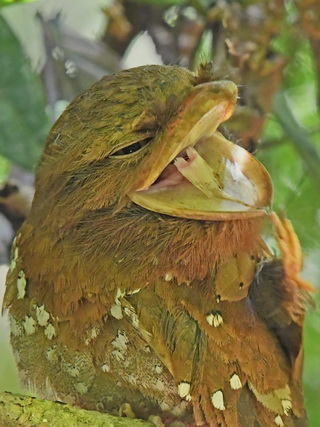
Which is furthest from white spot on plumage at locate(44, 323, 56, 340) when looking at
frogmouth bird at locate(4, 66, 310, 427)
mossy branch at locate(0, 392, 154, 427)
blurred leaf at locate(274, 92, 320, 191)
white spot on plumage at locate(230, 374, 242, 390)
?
blurred leaf at locate(274, 92, 320, 191)

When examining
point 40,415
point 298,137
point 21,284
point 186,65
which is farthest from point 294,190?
point 40,415

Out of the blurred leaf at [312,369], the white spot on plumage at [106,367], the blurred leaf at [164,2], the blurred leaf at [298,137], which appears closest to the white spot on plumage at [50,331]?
the white spot on plumage at [106,367]

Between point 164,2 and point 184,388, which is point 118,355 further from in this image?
point 164,2

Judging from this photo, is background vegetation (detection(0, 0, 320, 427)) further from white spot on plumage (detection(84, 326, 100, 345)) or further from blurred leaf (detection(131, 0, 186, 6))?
white spot on plumage (detection(84, 326, 100, 345))

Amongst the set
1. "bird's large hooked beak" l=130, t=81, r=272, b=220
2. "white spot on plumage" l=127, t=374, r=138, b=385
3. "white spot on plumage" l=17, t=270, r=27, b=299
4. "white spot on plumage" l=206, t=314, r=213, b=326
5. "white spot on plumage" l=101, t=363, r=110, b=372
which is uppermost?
"bird's large hooked beak" l=130, t=81, r=272, b=220

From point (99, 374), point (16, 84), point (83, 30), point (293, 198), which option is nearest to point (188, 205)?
point (99, 374)
